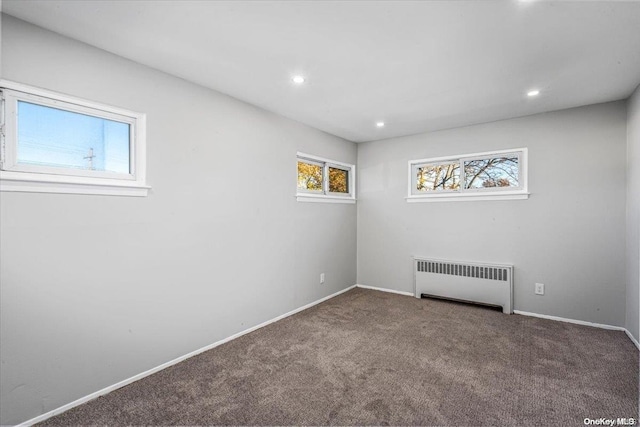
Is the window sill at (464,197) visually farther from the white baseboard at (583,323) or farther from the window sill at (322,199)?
the white baseboard at (583,323)

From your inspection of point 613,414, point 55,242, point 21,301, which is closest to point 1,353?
point 21,301

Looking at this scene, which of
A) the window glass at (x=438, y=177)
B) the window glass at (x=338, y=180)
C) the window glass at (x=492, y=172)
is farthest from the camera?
the window glass at (x=338, y=180)

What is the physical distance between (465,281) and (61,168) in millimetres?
4236

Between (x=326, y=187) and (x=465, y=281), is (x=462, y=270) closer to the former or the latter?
(x=465, y=281)

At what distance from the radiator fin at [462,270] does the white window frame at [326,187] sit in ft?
4.84

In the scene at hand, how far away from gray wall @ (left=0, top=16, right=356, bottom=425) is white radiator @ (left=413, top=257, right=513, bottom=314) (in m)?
1.85

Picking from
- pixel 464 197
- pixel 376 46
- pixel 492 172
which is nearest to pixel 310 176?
pixel 464 197

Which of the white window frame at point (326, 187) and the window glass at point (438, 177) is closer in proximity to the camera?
the white window frame at point (326, 187)

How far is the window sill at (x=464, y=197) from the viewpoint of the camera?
3.60 m

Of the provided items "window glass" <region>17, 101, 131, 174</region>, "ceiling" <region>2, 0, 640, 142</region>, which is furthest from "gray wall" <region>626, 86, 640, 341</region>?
"window glass" <region>17, 101, 131, 174</region>

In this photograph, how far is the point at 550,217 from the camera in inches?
135

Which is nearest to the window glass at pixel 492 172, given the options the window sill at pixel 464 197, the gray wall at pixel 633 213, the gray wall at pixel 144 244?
the window sill at pixel 464 197

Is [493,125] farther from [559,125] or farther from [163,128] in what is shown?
[163,128]

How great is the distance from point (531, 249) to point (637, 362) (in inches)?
53.8
